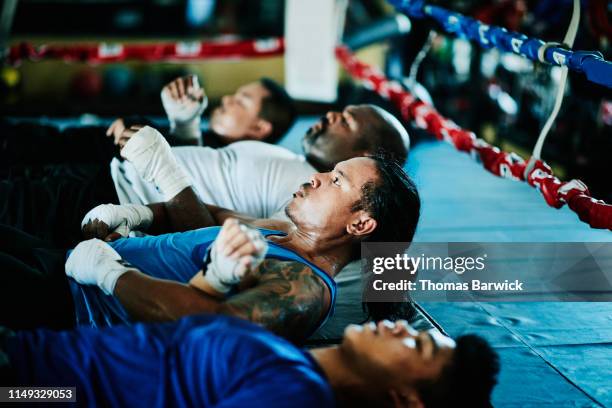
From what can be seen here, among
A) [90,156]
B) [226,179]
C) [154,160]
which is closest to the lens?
[154,160]

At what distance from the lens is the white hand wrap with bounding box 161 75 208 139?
9.23 feet

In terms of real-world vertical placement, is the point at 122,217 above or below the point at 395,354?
below

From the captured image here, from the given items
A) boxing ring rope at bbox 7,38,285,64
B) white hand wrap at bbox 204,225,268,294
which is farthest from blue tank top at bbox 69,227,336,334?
boxing ring rope at bbox 7,38,285,64

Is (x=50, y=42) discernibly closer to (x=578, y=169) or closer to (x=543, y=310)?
(x=578, y=169)

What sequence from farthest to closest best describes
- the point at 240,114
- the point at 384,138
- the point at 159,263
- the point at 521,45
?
the point at 240,114 → the point at 384,138 → the point at 521,45 → the point at 159,263

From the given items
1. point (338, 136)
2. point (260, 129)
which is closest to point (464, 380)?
point (338, 136)

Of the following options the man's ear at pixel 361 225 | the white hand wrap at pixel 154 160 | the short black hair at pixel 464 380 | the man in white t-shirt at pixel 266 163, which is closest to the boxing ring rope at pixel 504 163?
the man in white t-shirt at pixel 266 163

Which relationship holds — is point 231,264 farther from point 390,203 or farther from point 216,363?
point 390,203

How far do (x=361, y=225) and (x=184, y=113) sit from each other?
1.33 m

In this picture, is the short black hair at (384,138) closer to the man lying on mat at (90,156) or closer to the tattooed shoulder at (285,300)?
the man lying on mat at (90,156)

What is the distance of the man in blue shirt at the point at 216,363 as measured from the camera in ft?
3.82

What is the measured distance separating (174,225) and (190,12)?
570 cm

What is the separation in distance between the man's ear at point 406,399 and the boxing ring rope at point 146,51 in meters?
4.00

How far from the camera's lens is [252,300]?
4.65ft
